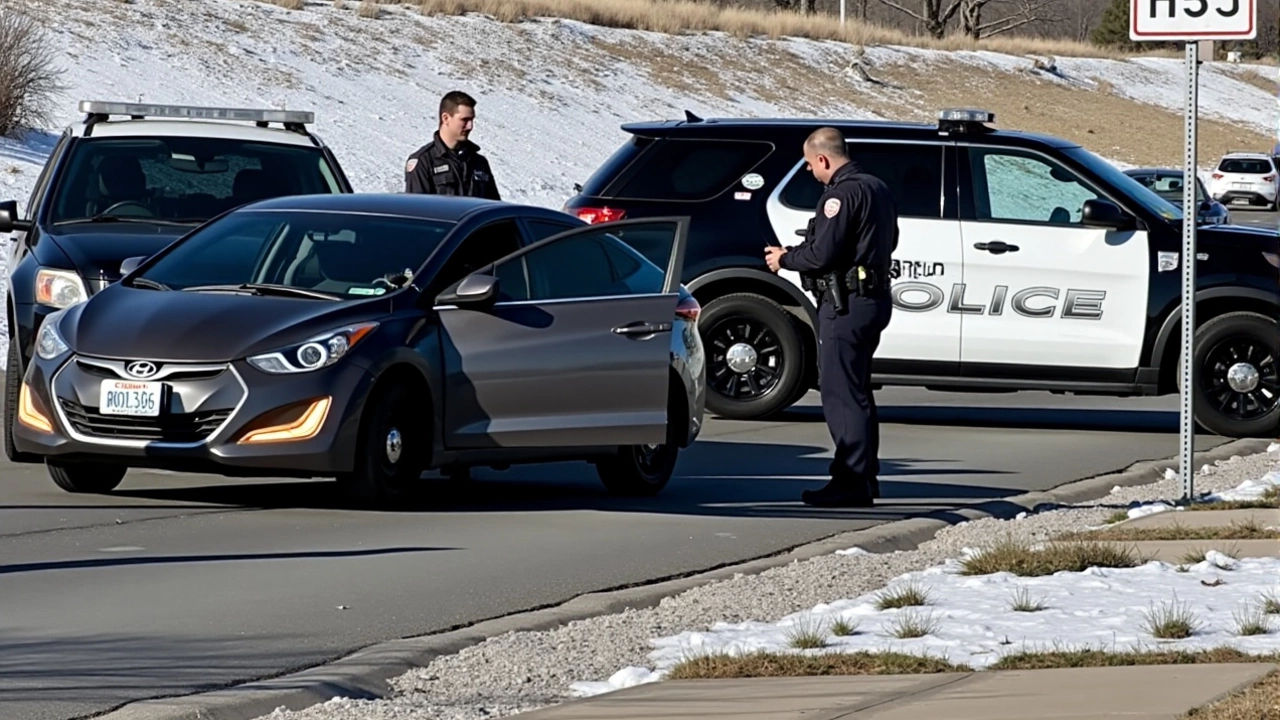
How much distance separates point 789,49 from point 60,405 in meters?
62.3

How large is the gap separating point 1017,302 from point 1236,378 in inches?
63.0

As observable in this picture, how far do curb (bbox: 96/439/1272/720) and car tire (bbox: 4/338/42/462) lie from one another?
347 cm

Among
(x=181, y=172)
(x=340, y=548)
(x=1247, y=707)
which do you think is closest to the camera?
(x=1247, y=707)

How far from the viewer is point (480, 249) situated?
39.8 feet

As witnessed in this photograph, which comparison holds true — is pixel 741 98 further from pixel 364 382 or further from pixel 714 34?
pixel 364 382

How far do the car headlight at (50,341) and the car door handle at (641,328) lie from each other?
9.08 ft

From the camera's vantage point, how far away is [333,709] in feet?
22.2

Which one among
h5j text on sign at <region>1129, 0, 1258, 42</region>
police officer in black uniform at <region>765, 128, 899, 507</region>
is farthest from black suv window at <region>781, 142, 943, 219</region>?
h5j text on sign at <region>1129, 0, 1258, 42</region>

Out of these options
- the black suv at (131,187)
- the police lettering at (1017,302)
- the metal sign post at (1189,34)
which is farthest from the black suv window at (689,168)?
the metal sign post at (1189,34)

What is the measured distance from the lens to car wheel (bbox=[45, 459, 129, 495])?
38.5ft

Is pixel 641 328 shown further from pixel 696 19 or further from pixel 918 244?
pixel 696 19

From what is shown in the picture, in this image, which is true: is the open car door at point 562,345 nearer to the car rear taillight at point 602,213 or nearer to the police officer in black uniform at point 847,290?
the police officer in black uniform at point 847,290

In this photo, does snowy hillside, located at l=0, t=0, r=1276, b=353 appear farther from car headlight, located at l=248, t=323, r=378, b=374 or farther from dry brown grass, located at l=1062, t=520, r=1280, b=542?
dry brown grass, located at l=1062, t=520, r=1280, b=542

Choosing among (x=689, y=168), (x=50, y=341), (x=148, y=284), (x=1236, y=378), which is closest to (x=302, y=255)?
(x=148, y=284)
